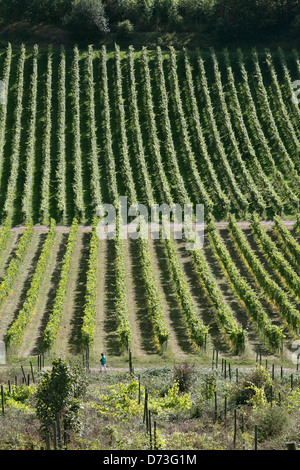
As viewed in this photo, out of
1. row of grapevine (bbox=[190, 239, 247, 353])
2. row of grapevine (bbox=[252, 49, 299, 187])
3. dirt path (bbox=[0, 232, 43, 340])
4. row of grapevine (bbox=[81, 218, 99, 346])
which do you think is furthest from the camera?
row of grapevine (bbox=[252, 49, 299, 187])

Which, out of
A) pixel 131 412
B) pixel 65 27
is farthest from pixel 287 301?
pixel 65 27

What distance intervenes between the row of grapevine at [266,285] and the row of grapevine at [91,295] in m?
9.24

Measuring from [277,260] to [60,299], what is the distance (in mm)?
13313

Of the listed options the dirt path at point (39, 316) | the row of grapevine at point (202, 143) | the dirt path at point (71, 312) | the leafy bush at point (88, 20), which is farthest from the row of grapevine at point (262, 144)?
the dirt path at point (39, 316)

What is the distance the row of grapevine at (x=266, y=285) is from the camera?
118 feet

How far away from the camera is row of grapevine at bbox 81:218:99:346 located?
33.8m

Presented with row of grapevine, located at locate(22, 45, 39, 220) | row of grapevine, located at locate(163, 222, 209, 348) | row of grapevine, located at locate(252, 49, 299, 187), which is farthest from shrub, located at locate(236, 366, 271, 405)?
row of grapevine, located at locate(252, 49, 299, 187)

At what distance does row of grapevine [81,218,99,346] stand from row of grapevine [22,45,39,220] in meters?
6.41

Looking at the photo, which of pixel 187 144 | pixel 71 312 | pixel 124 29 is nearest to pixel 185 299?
pixel 71 312

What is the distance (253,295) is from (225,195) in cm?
1744

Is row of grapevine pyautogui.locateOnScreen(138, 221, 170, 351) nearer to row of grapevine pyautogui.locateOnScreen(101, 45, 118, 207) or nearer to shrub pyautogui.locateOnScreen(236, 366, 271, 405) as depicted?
row of grapevine pyautogui.locateOnScreen(101, 45, 118, 207)

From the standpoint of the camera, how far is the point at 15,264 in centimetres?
4281
